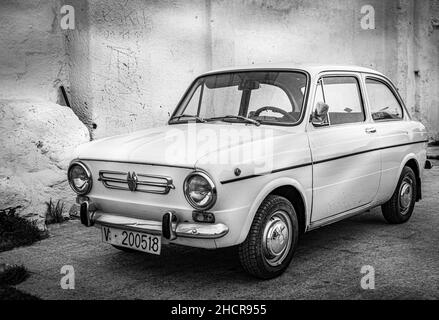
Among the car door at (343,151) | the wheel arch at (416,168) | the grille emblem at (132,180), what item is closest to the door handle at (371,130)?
the car door at (343,151)

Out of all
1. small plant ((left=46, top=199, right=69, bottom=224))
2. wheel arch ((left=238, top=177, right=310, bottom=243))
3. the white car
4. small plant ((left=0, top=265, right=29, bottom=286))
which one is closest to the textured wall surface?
small plant ((left=46, top=199, right=69, bottom=224))

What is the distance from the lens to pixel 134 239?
3842mm

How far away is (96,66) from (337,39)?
5191mm

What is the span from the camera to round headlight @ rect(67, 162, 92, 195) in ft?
13.6

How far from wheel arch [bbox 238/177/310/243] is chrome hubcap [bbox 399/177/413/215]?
1.76m

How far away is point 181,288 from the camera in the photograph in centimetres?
386

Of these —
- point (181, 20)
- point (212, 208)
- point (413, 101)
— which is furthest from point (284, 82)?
point (413, 101)

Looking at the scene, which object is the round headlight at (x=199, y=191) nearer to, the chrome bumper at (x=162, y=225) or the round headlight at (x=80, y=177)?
the chrome bumper at (x=162, y=225)

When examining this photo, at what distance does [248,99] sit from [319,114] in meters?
0.61

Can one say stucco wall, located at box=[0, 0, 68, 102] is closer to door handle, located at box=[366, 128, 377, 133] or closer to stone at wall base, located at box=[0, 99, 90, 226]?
stone at wall base, located at box=[0, 99, 90, 226]

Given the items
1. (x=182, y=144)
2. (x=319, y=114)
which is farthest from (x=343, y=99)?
(x=182, y=144)

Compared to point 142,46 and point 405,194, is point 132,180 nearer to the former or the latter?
point 405,194

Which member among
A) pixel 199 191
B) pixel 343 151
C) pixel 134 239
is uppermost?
pixel 343 151

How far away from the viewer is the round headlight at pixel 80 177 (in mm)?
4137
